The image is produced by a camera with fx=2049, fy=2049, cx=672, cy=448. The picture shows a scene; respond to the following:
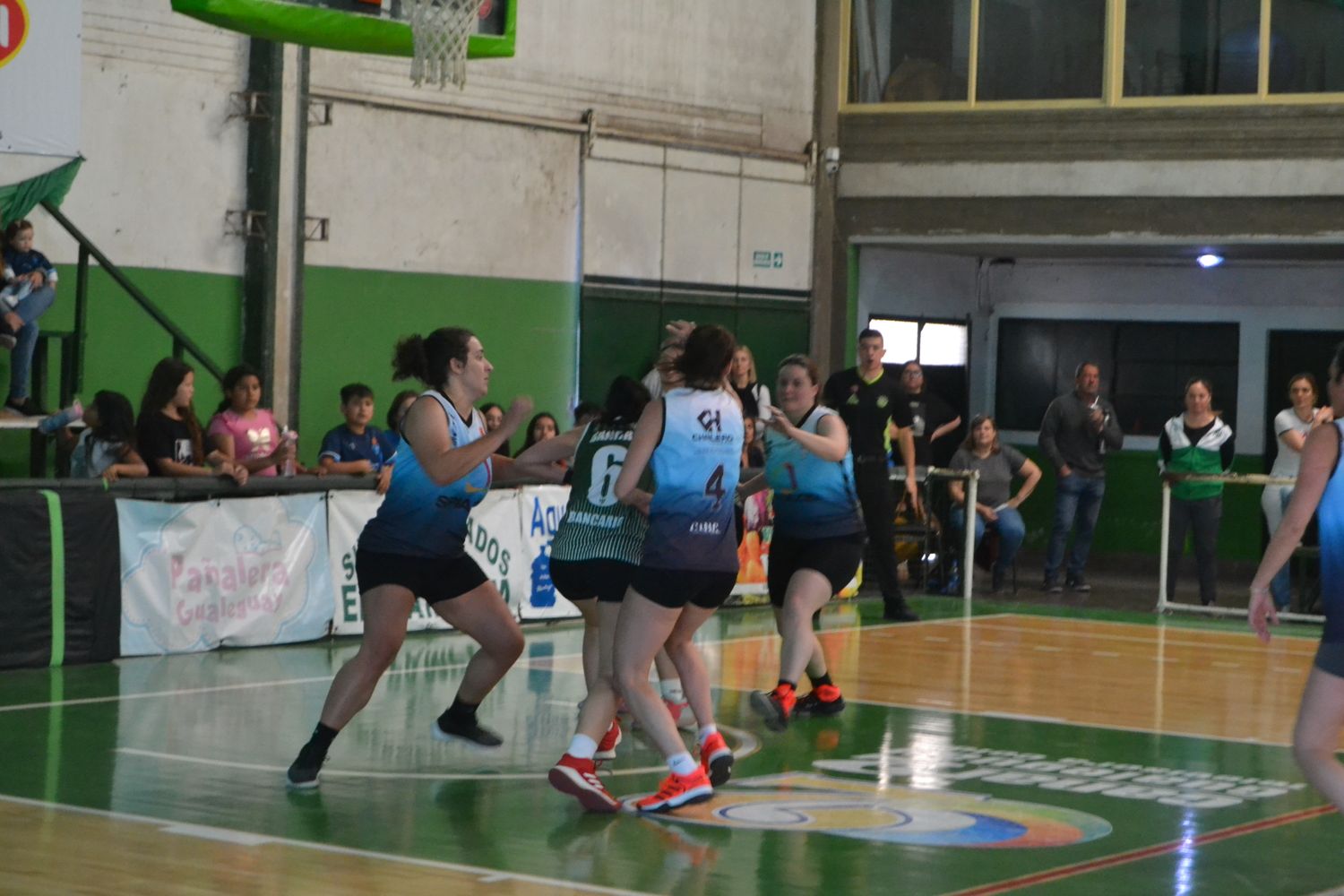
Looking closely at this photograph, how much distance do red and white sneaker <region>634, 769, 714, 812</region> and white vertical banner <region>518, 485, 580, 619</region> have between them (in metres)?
7.63

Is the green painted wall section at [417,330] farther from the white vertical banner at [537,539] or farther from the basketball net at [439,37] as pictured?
the basketball net at [439,37]

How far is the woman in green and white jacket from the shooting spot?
18391 millimetres

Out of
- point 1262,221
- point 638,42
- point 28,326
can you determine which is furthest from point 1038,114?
point 28,326

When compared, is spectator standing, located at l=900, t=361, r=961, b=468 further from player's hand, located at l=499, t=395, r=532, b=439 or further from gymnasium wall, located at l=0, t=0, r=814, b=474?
player's hand, located at l=499, t=395, r=532, b=439

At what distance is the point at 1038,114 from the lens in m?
22.2

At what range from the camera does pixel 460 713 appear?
9.71m

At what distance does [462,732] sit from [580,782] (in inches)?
58.5

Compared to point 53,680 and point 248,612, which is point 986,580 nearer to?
point 248,612

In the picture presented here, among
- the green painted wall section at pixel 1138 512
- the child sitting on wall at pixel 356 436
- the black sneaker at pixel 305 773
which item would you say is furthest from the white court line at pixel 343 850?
the green painted wall section at pixel 1138 512

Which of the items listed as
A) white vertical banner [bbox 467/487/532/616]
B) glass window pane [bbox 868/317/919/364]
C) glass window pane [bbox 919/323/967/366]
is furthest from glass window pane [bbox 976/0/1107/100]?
white vertical banner [bbox 467/487/532/616]

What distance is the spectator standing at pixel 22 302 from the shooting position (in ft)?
50.4

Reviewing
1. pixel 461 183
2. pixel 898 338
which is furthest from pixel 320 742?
pixel 898 338

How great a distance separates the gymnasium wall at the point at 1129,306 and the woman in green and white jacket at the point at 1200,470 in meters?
5.09

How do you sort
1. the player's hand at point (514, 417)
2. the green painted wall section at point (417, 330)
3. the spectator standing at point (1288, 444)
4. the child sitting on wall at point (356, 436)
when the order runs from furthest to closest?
the green painted wall section at point (417, 330), the spectator standing at point (1288, 444), the child sitting on wall at point (356, 436), the player's hand at point (514, 417)
